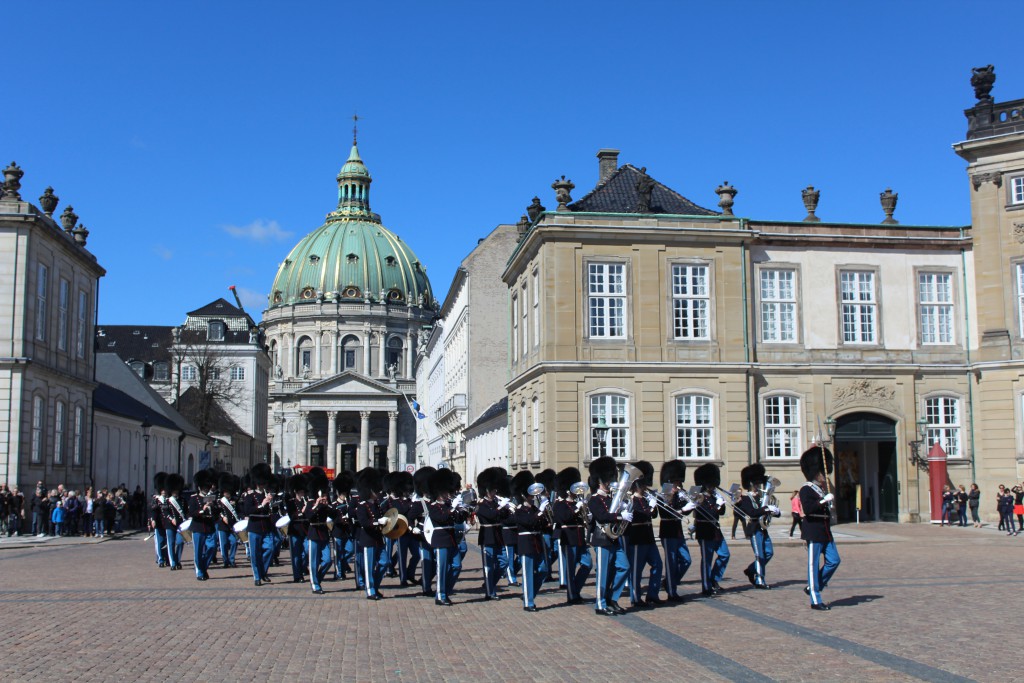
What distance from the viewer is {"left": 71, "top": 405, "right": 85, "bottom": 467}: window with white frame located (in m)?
40.0

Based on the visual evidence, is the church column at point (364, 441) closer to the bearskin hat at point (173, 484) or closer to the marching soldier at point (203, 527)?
the bearskin hat at point (173, 484)

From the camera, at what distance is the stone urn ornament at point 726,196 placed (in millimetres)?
34000

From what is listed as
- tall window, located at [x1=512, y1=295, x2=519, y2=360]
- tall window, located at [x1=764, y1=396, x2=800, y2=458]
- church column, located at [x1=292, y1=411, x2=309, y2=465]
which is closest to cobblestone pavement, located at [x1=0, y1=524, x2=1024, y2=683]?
tall window, located at [x1=764, y1=396, x2=800, y2=458]

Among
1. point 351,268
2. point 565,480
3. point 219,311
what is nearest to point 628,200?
point 565,480

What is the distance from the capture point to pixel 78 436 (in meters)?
40.6

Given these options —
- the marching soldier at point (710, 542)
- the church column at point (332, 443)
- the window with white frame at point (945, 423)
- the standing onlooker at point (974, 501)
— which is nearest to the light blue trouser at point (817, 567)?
the marching soldier at point (710, 542)

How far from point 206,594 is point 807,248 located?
22.2 metres

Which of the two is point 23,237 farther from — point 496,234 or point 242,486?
point 496,234

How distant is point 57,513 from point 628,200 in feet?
61.9

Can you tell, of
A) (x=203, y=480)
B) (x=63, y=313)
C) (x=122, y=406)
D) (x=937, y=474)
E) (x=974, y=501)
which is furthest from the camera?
(x=122, y=406)

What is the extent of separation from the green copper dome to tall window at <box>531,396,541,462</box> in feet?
328

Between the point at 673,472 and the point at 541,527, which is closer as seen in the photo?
the point at 541,527

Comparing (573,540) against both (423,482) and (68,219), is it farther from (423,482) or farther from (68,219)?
(68,219)

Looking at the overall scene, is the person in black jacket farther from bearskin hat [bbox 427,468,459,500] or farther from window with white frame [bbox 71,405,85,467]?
window with white frame [bbox 71,405,85,467]
